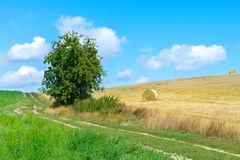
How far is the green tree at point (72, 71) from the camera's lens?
170 feet

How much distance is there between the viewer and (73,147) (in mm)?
15328

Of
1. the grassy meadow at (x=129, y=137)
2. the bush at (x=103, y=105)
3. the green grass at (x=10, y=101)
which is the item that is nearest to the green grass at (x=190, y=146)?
the grassy meadow at (x=129, y=137)

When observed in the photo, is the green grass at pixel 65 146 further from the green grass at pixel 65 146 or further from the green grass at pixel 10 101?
the green grass at pixel 10 101

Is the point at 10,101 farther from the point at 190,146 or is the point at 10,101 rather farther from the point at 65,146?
the point at 65,146

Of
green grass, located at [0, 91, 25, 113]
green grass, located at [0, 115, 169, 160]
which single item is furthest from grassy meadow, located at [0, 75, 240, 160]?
green grass, located at [0, 91, 25, 113]

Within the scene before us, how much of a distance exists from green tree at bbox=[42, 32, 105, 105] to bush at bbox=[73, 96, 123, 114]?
620cm

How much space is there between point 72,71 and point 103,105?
10.2 m

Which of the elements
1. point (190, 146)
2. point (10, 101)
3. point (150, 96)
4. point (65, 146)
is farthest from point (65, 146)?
point (10, 101)

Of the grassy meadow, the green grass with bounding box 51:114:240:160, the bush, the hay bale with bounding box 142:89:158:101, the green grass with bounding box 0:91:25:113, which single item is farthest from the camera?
the green grass with bounding box 0:91:25:113

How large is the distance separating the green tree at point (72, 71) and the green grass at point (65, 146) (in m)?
34.5

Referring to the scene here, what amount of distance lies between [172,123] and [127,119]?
8130 mm

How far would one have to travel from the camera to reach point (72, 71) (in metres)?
51.3

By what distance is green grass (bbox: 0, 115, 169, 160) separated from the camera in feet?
46.5

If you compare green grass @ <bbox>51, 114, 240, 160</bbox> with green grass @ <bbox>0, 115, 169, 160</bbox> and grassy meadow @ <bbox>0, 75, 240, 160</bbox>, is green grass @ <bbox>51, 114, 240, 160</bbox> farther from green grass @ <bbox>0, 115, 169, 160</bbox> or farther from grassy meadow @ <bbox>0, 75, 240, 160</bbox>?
green grass @ <bbox>0, 115, 169, 160</bbox>
